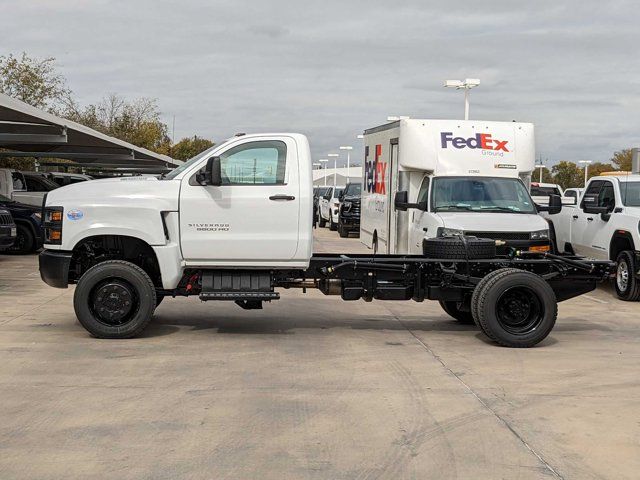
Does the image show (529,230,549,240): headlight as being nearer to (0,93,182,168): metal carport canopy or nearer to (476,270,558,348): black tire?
(476,270,558,348): black tire

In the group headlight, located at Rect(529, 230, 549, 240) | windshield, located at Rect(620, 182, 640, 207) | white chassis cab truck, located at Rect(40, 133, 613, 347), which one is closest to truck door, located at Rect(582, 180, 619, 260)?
windshield, located at Rect(620, 182, 640, 207)

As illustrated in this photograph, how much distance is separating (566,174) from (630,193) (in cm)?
6177

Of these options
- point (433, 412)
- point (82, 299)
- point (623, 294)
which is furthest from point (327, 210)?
point (433, 412)

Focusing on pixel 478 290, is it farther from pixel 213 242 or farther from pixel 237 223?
pixel 213 242

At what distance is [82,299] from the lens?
9.11 m

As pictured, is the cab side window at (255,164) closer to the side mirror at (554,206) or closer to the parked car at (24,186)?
the side mirror at (554,206)

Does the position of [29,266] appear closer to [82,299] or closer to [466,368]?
[82,299]

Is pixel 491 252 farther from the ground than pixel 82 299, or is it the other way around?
pixel 491 252

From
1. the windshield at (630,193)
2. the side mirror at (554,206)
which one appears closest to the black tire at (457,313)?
the side mirror at (554,206)

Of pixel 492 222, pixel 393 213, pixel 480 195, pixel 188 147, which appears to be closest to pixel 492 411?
pixel 492 222

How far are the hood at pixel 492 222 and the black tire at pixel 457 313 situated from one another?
3.58 ft

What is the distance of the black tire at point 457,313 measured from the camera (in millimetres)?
11055

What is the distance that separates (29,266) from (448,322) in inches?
419

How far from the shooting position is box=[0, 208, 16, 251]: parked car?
55.0 feet
